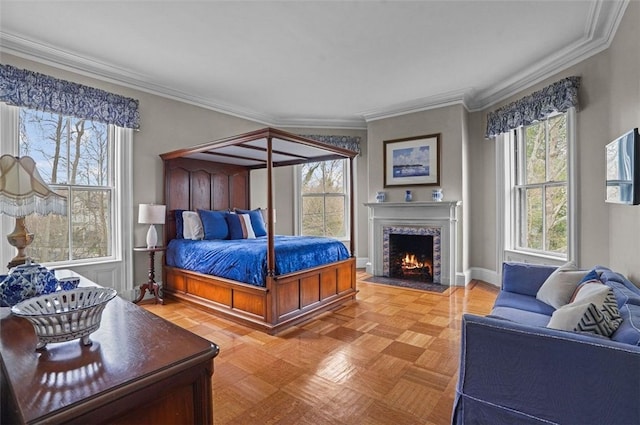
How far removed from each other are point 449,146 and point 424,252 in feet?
5.94

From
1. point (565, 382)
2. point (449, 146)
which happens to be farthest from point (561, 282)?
point (449, 146)

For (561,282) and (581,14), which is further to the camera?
(581,14)

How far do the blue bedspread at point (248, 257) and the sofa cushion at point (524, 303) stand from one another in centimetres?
187

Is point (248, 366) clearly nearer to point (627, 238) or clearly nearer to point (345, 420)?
point (345, 420)

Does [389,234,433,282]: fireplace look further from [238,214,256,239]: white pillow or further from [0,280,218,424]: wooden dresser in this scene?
[0,280,218,424]: wooden dresser

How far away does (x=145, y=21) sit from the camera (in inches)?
113

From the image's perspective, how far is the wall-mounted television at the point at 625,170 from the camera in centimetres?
220

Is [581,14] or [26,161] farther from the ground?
[581,14]

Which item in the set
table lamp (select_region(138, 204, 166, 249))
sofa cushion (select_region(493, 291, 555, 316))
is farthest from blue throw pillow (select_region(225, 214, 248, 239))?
sofa cushion (select_region(493, 291, 555, 316))

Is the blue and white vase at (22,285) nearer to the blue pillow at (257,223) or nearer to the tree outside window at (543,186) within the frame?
the blue pillow at (257,223)

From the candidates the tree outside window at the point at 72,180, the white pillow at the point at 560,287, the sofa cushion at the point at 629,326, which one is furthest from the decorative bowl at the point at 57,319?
the tree outside window at the point at 72,180

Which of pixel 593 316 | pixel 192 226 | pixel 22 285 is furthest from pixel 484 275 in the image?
pixel 22 285

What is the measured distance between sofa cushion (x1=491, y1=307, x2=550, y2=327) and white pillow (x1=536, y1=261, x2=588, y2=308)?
18 centimetres

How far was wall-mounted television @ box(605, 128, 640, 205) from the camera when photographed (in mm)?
2197
